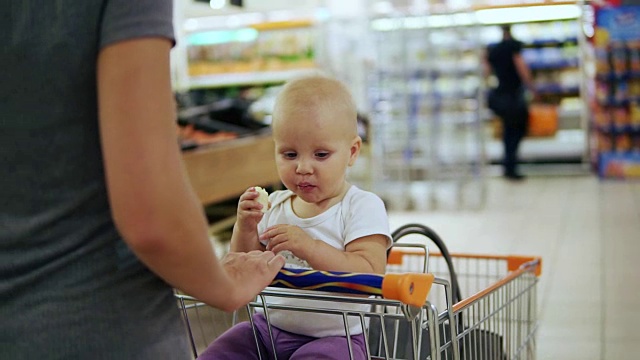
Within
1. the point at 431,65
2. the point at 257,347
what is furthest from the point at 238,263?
the point at 431,65

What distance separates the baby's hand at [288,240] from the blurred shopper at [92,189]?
505 millimetres

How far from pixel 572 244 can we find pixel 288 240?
5.13m

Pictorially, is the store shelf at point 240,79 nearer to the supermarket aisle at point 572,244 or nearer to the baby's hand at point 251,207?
the supermarket aisle at point 572,244

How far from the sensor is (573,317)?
4375 millimetres

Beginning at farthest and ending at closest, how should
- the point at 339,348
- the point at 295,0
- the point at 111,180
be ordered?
the point at 295,0
the point at 339,348
the point at 111,180

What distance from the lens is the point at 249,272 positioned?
4.27ft

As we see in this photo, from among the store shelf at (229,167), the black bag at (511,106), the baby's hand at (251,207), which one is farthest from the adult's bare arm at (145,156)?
the black bag at (511,106)

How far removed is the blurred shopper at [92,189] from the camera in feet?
3.39

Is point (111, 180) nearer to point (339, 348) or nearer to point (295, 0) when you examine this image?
point (339, 348)

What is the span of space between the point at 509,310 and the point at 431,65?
7.00m

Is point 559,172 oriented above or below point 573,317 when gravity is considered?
below

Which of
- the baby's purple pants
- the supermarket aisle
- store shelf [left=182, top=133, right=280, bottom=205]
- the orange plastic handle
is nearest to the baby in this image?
the baby's purple pants

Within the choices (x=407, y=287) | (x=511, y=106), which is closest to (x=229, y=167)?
(x=407, y=287)

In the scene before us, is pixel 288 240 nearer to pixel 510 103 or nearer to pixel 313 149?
pixel 313 149
